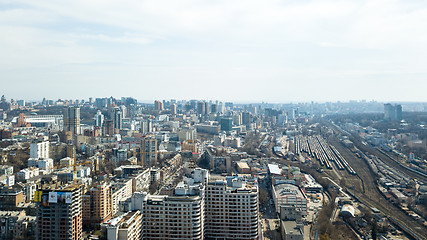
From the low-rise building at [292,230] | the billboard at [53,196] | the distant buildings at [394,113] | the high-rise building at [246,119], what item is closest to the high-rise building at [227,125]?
the high-rise building at [246,119]

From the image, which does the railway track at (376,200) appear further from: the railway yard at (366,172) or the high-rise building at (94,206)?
the high-rise building at (94,206)

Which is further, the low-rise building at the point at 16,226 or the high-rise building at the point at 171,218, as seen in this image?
the low-rise building at the point at 16,226

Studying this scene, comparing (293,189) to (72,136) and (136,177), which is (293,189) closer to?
(136,177)

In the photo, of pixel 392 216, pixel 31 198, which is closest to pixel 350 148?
pixel 392 216

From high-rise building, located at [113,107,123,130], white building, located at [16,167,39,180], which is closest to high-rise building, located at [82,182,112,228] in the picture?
white building, located at [16,167,39,180]

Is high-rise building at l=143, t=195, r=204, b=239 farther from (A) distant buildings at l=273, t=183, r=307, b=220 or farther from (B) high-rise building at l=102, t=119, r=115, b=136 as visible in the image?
(B) high-rise building at l=102, t=119, r=115, b=136

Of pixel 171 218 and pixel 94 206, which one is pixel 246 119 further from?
pixel 171 218
